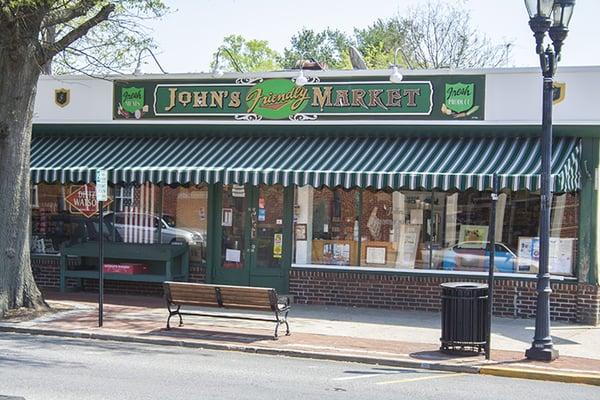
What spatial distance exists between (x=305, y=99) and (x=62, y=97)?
5702 millimetres

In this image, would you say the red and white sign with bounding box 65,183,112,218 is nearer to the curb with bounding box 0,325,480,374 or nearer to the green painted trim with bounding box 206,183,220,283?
the curb with bounding box 0,325,480,374

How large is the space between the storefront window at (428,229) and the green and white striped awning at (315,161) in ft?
3.37

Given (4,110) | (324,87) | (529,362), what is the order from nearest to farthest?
(529,362) → (4,110) → (324,87)

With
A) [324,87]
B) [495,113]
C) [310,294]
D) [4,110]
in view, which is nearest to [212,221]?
[310,294]

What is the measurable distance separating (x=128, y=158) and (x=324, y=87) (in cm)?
444

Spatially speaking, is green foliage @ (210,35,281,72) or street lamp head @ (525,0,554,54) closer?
street lamp head @ (525,0,554,54)

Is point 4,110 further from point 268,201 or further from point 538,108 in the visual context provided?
point 538,108

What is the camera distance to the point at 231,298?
13.2m

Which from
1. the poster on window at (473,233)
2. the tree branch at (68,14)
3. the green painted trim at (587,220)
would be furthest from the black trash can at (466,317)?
the tree branch at (68,14)

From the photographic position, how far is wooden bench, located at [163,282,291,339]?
12.8 meters

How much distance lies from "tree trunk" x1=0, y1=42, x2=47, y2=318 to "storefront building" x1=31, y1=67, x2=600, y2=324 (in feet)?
3.85

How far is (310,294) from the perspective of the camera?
1711 centimetres

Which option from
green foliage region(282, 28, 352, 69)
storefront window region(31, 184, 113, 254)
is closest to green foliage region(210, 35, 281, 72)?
green foliage region(282, 28, 352, 69)

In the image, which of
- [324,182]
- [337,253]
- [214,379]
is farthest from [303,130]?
[214,379]
